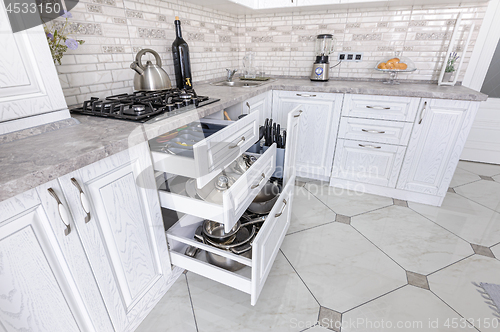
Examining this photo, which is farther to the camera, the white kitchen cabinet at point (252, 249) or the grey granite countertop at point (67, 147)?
the white kitchen cabinet at point (252, 249)

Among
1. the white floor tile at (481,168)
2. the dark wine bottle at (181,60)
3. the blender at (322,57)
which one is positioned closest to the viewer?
the dark wine bottle at (181,60)

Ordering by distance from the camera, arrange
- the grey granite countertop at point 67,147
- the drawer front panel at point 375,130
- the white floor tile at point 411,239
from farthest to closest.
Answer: the drawer front panel at point 375,130, the white floor tile at point 411,239, the grey granite countertop at point 67,147

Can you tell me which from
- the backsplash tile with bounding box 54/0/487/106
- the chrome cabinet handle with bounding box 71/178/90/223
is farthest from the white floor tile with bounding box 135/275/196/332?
the backsplash tile with bounding box 54/0/487/106

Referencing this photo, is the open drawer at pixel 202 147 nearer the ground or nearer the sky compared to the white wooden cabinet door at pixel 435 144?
nearer the sky

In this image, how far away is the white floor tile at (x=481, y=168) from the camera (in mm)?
2594

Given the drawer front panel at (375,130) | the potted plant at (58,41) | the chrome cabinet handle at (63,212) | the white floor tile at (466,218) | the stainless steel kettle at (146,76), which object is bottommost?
the white floor tile at (466,218)

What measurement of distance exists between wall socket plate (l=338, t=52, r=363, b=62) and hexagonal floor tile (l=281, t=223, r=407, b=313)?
163cm

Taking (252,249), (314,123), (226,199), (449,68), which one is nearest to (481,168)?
(449,68)

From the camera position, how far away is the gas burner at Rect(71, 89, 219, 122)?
3.37ft

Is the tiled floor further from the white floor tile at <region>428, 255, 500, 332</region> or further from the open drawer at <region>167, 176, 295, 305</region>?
the open drawer at <region>167, 176, 295, 305</region>

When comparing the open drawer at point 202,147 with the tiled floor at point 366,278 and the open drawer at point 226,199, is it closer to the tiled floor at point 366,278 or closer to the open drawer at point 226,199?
the open drawer at point 226,199

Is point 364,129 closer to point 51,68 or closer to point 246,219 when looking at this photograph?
point 246,219

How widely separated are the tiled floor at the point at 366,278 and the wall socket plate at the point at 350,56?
1394mm

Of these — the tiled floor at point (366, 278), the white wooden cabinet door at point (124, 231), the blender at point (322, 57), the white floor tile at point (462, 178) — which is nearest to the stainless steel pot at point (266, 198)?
the tiled floor at point (366, 278)
